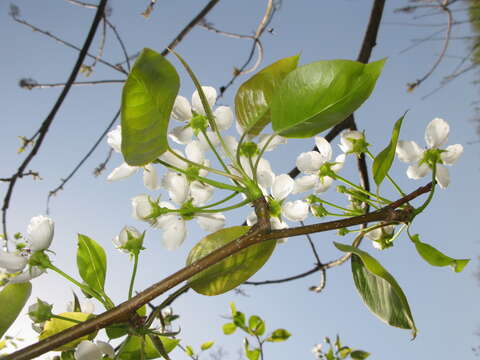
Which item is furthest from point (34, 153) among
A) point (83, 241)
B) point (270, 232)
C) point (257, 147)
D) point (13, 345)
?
point (270, 232)

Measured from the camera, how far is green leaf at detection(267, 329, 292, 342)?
1.13 meters

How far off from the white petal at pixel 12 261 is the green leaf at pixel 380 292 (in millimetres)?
344

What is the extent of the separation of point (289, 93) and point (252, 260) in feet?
0.67

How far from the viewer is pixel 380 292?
454mm

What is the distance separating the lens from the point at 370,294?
47 cm

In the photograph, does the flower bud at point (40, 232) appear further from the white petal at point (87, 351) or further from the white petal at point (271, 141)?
the white petal at point (271, 141)

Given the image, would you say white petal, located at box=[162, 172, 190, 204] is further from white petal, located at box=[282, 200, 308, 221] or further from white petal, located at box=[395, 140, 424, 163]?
white petal, located at box=[395, 140, 424, 163]

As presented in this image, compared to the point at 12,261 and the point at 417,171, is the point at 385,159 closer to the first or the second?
the point at 417,171

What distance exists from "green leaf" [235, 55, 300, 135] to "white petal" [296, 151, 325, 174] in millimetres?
91

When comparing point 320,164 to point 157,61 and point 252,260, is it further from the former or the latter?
point 157,61

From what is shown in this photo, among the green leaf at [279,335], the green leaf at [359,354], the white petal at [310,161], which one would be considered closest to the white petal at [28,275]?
the white petal at [310,161]

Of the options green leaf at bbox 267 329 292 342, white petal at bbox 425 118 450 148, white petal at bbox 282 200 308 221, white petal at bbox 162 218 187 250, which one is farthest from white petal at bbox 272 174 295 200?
green leaf at bbox 267 329 292 342

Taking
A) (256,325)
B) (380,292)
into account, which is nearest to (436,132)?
(380,292)

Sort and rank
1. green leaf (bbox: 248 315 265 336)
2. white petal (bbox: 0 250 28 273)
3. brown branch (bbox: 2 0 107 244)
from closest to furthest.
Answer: white petal (bbox: 0 250 28 273) < brown branch (bbox: 2 0 107 244) < green leaf (bbox: 248 315 265 336)
